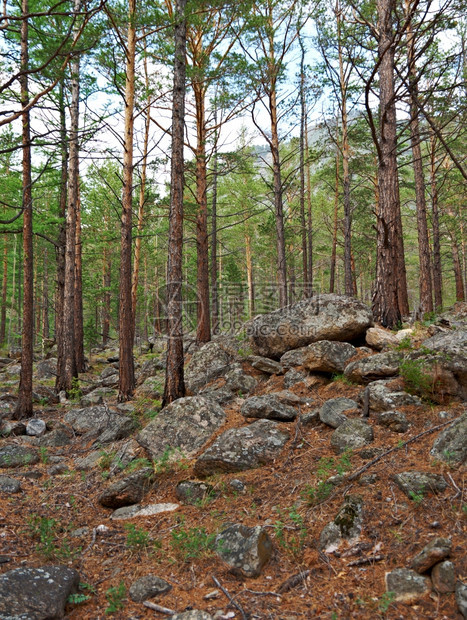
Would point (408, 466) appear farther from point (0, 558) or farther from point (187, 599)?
point (0, 558)

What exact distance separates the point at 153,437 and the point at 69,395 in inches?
308

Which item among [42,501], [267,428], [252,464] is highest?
[267,428]

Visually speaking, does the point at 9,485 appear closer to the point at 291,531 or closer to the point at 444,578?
the point at 291,531

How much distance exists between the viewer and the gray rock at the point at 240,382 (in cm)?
799

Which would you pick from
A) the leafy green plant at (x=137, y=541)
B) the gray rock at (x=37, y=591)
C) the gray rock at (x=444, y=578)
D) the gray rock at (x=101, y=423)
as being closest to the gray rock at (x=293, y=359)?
the gray rock at (x=101, y=423)

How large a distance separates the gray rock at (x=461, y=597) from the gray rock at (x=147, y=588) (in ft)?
7.30

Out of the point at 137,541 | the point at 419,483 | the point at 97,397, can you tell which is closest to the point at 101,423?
the point at 97,397

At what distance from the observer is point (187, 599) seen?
300 cm

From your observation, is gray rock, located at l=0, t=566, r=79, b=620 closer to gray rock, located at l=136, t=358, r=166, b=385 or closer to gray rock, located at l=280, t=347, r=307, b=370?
gray rock, located at l=280, t=347, r=307, b=370

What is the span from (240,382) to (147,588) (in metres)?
5.16

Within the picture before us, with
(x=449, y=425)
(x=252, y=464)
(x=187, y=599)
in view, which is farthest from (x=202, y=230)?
(x=187, y=599)

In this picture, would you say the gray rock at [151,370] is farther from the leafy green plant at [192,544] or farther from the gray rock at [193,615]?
the gray rock at [193,615]

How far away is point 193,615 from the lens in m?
2.74

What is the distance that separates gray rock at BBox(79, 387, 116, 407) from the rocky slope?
2.85 metres
